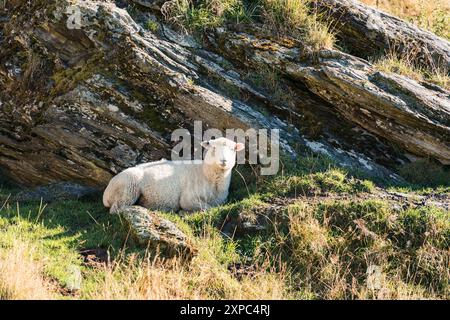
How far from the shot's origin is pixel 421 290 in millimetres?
10055

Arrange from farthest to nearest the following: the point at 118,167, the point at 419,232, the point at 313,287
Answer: the point at 118,167
the point at 419,232
the point at 313,287

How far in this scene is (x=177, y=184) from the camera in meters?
13.0

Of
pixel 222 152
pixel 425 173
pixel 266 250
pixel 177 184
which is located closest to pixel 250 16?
pixel 222 152

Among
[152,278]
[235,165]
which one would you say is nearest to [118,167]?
[235,165]

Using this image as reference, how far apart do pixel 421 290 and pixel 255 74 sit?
634cm

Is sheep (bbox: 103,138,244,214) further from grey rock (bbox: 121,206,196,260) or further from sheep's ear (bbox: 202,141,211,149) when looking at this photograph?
grey rock (bbox: 121,206,196,260)

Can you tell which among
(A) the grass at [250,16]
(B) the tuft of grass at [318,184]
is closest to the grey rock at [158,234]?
(B) the tuft of grass at [318,184]

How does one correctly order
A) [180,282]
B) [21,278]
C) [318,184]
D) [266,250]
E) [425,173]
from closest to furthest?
[21,278], [180,282], [266,250], [318,184], [425,173]

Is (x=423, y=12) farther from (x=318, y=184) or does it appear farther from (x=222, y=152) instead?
(x=222, y=152)

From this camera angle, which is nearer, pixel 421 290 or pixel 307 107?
pixel 421 290

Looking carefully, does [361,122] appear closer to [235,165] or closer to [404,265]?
[235,165]

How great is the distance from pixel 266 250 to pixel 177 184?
8.95 ft

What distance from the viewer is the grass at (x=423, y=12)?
17.6m

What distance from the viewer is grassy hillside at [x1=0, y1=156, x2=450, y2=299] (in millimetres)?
9656
